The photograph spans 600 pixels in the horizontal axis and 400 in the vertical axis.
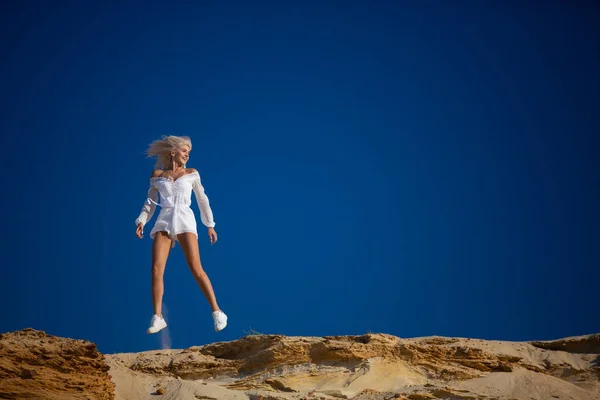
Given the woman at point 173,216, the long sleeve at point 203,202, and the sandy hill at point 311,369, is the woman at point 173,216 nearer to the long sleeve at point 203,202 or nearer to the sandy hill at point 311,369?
the long sleeve at point 203,202

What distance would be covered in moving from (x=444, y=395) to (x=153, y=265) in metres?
5.28

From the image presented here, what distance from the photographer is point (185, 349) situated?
987 cm

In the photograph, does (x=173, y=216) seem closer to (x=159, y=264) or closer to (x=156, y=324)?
(x=159, y=264)

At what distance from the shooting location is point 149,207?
37.0 ft

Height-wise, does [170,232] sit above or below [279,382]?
above

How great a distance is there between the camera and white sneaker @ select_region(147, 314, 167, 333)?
10.3 meters

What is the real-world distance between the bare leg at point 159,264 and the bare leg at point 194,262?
0.26 meters

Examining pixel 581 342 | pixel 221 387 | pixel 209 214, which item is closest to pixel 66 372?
pixel 221 387

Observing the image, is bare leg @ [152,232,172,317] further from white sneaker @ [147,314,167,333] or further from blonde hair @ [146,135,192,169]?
blonde hair @ [146,135,192,169]

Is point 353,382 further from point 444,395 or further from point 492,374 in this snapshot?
point 492,374

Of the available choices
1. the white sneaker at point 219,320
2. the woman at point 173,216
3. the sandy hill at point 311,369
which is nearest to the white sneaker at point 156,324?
the woman at point 173,216

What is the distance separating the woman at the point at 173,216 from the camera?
35.0 ft

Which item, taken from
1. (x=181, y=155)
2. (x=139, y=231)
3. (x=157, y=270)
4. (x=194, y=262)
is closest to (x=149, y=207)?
(x=139, y=231)

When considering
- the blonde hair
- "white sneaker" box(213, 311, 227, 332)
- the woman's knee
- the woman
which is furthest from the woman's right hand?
"white sneaker" box(213, 311, 227, 332)
